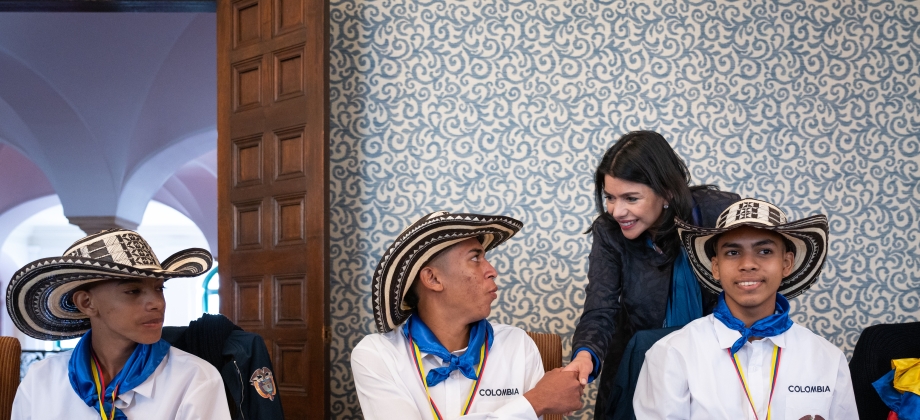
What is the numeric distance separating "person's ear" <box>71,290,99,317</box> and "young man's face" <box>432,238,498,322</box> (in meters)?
0.92

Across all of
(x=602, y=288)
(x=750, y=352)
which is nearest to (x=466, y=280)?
(x=602, y=288)

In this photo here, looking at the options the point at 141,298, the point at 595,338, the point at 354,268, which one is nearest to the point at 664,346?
the point at 595,338

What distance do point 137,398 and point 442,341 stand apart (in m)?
0.80

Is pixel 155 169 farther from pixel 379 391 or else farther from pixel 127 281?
pixel 379 391

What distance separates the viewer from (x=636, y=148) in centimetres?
251

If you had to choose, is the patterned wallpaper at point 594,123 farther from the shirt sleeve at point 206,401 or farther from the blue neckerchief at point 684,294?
the shirt sleeve at point 206,401

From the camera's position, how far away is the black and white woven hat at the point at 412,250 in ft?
7.27

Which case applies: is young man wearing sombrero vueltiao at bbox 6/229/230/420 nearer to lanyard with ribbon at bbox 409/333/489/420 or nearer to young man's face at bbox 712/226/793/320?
lanyard with ribbon at bbox 409/333/489/420

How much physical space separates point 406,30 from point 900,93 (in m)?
2.33

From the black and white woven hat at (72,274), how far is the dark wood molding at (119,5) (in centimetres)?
202

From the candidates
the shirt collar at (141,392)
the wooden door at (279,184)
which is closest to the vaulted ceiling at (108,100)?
the wooden door at (279,184)

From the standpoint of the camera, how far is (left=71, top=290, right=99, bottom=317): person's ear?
2266 millimetres

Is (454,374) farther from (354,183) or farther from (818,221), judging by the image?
(354,183)

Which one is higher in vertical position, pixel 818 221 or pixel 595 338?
pixel 818 221
